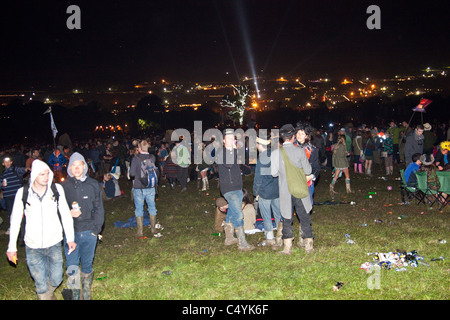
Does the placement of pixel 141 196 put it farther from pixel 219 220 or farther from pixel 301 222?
pixel 301 222

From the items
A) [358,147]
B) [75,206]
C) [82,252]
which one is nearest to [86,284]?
[82,252]

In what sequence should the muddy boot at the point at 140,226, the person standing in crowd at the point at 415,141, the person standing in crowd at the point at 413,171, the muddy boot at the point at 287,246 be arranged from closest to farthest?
the muddy boot at the point at 287,246 → the muddy boot at the point at 140,226 → the person standing in crowd at the point at 413,171 → the person standing in crowd at the point at 415,141

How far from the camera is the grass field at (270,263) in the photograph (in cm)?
526

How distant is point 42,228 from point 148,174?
3.68 metres

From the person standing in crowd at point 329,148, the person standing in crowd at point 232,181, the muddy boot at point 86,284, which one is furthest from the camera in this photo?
the person standing in crowd at point 329,148

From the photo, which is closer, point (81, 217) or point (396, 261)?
point (81, 217)

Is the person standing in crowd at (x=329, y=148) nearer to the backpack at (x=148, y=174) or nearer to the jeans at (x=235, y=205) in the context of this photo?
the backpack at (x=148, y=174)

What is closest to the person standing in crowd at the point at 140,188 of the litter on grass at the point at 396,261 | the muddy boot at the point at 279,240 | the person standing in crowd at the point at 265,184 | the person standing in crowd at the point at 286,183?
the person standing in crowd at the point at 265,184

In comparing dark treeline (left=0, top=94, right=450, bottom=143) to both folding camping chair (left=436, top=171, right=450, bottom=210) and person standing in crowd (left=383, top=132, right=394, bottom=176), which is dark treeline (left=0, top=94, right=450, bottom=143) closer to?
person standing in crowd (left=383, top=132, right=394, bottom=176)

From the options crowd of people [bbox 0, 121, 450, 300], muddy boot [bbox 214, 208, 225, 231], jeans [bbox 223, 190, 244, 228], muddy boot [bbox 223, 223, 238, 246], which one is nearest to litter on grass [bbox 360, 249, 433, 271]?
crowd of people [bbox 0, 121, 450, 300]

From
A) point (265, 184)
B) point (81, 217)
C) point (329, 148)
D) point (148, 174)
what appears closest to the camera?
point (81, 217)

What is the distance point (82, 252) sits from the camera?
15.8ft

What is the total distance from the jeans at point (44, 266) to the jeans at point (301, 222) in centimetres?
364

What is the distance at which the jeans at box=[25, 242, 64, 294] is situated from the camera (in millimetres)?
4422
